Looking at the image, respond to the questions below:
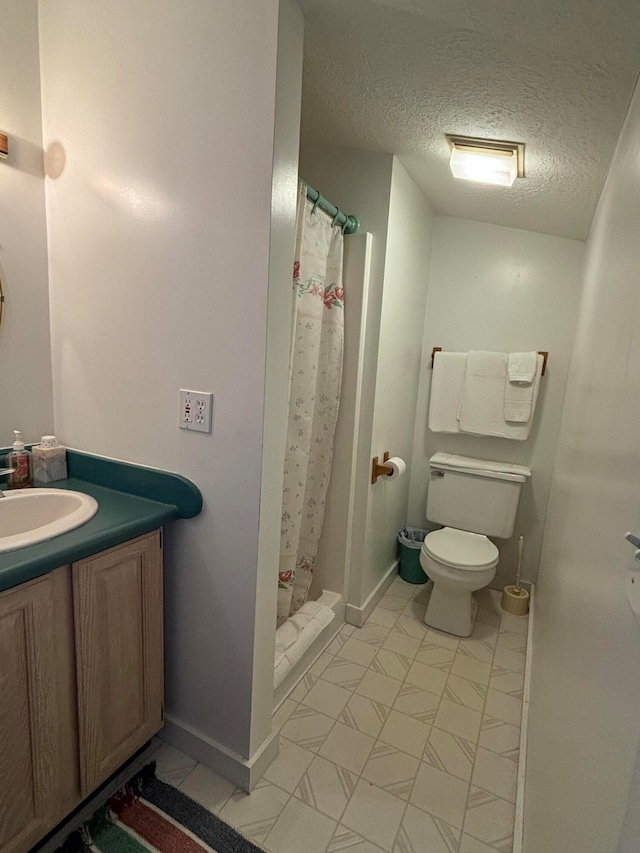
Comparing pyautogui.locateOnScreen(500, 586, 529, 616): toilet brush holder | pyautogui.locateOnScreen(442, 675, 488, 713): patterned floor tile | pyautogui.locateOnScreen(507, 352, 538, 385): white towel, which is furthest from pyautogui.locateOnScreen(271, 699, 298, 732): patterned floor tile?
pyautogui.locateOnScreen(507, 352, 538, 385): white towel

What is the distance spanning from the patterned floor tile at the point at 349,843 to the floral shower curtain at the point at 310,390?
772mm

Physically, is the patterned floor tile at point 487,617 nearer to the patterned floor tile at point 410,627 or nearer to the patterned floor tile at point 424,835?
the patterned floor tile at point 410,627

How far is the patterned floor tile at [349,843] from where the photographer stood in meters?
1.19

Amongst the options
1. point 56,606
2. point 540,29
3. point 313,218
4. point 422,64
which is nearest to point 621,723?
point 56,606

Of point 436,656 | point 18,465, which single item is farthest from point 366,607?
point 18,465

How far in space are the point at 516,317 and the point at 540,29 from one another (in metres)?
1.60

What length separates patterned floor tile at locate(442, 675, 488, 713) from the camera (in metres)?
1.73

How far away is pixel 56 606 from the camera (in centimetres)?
104

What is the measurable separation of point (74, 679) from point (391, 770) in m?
1.07

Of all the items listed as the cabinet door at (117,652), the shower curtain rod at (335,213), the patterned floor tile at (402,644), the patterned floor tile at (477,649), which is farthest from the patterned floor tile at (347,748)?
the shower curtain rod at (335,213)

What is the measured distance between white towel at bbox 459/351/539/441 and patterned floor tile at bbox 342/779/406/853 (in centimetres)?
175

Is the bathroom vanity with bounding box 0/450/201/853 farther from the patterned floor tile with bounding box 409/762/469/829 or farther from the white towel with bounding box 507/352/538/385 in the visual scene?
the white towel with bounding box 507/352/538/385

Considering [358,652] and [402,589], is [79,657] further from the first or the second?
[402,589]

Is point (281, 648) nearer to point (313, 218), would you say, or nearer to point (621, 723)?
point (621, 723)
